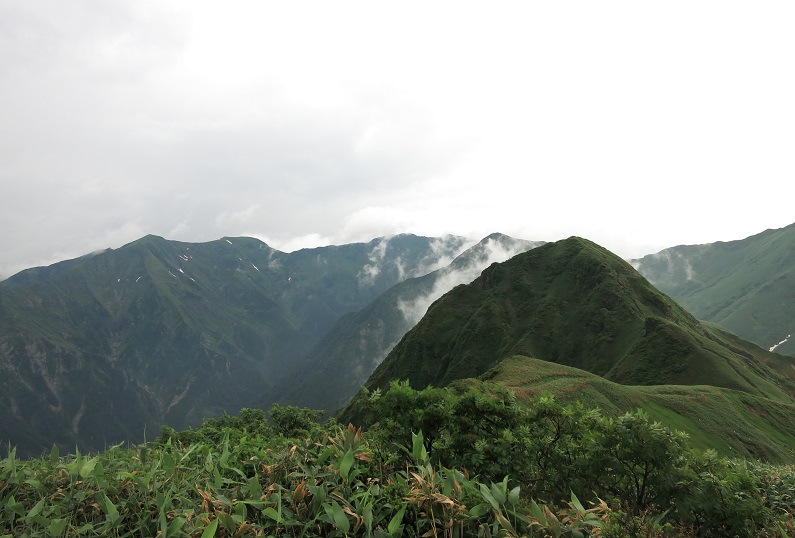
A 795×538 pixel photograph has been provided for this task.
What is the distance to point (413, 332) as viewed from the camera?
161 m

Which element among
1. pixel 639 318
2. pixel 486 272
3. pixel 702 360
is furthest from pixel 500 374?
pixel 486 272

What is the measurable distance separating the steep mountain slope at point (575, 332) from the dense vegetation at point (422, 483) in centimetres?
9299

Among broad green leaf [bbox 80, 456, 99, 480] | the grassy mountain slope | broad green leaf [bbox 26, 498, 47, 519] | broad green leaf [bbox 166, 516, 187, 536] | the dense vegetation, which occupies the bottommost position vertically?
the grassy mountain slope

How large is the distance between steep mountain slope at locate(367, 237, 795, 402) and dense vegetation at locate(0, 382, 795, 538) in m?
93.0

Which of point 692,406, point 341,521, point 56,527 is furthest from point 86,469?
point 692,406

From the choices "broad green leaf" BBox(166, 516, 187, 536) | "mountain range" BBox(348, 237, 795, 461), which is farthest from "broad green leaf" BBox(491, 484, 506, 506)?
"mountain range" BBox(348, 237, 795, 461)

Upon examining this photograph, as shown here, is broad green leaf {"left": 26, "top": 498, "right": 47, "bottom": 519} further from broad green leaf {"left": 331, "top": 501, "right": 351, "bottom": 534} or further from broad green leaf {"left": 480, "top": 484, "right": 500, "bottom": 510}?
broad green leaf {"left": 480, "top": 484, "right": 500, "bottom": 510}

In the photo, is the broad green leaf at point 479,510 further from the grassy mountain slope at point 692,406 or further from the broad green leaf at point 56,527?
the grassy mountain slope at point 692,406

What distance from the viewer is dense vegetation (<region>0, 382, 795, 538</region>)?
4.51 m

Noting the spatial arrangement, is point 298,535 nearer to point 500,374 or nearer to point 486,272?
point 500,374

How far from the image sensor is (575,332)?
418 ft

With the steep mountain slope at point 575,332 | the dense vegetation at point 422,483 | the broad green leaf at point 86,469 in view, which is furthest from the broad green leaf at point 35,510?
the steep mountain slope at point 575,332

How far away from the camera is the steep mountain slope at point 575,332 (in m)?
91.9

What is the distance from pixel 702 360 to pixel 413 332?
93.5 meters
